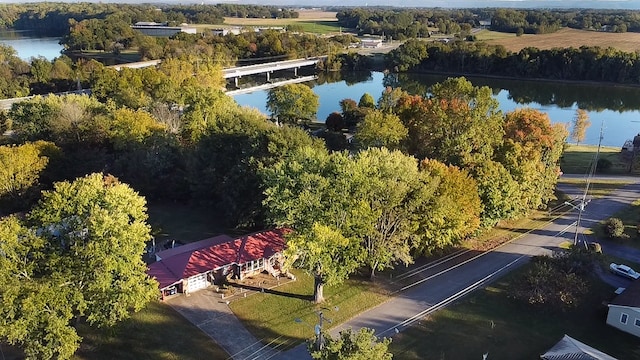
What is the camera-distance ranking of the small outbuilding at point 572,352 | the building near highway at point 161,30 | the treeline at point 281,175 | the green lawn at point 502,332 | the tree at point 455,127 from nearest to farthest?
the small outbuilding at point 572,352 < the treeline at point 281,175 < the green lawn at point 502,332 < the tree at point 455,127 < the building near highway at point 161,30

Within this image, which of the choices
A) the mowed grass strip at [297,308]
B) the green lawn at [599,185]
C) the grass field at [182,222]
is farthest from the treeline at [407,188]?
the grass field at [182,222]

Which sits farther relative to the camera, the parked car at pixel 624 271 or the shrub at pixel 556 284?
the parked car at pixel 624 271

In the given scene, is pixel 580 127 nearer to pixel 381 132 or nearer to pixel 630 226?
pixel 630 226

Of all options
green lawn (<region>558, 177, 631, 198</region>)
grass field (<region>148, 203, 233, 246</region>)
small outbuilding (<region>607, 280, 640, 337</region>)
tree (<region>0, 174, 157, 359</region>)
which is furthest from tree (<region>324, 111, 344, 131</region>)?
small outbuilding (<region>607, 280, 640, 337</region>)

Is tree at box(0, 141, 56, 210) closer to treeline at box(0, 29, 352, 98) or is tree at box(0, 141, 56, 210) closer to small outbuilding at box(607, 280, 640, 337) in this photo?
treeline at box(0, 29, 352, 98)

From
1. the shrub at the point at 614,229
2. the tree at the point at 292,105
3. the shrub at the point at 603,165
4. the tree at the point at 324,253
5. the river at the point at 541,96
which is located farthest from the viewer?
the river at the point at 541,96

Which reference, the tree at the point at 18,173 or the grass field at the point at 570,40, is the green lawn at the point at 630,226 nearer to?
the tree at the point at 18,173

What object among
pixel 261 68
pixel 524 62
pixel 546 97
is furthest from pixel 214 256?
pixel 524 62
